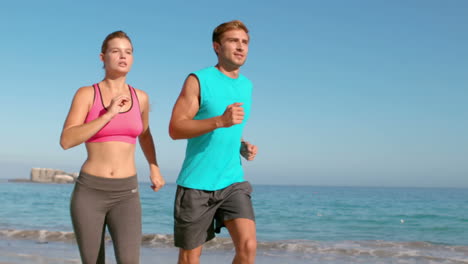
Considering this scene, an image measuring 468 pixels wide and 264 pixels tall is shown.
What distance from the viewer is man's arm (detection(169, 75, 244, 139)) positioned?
3.17 m

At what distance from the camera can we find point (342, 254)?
32.2ft

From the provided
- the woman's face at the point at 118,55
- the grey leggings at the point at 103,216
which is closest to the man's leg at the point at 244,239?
the grey leggings at the point at 103,216

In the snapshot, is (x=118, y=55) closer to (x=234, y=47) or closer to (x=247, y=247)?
(x=234, y=47)

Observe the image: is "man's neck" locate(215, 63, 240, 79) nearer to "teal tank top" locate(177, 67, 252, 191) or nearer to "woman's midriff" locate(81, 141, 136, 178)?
"teal tank top" locate(177, 67, 252, 191)

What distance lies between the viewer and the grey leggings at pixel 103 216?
3.07 metres

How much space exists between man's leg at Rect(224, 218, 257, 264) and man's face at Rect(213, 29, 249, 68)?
116 cm

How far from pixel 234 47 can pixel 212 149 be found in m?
0.77

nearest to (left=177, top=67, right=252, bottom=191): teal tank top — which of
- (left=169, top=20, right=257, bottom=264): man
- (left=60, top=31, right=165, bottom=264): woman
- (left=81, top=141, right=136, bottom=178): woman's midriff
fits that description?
(left=169, top=20, right=257, bottom=264): man

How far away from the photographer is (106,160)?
3113 mm

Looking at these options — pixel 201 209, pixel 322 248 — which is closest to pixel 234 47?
pixel 201 209

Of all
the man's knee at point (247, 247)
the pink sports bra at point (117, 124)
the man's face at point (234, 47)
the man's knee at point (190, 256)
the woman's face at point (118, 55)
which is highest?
the man's face at point (234, 47)

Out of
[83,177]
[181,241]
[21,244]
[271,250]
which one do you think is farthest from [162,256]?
[83,177]

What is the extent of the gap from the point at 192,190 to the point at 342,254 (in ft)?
22.7

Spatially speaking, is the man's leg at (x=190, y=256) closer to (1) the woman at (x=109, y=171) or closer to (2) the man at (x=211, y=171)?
(2) the man at (x=211, y=171)
